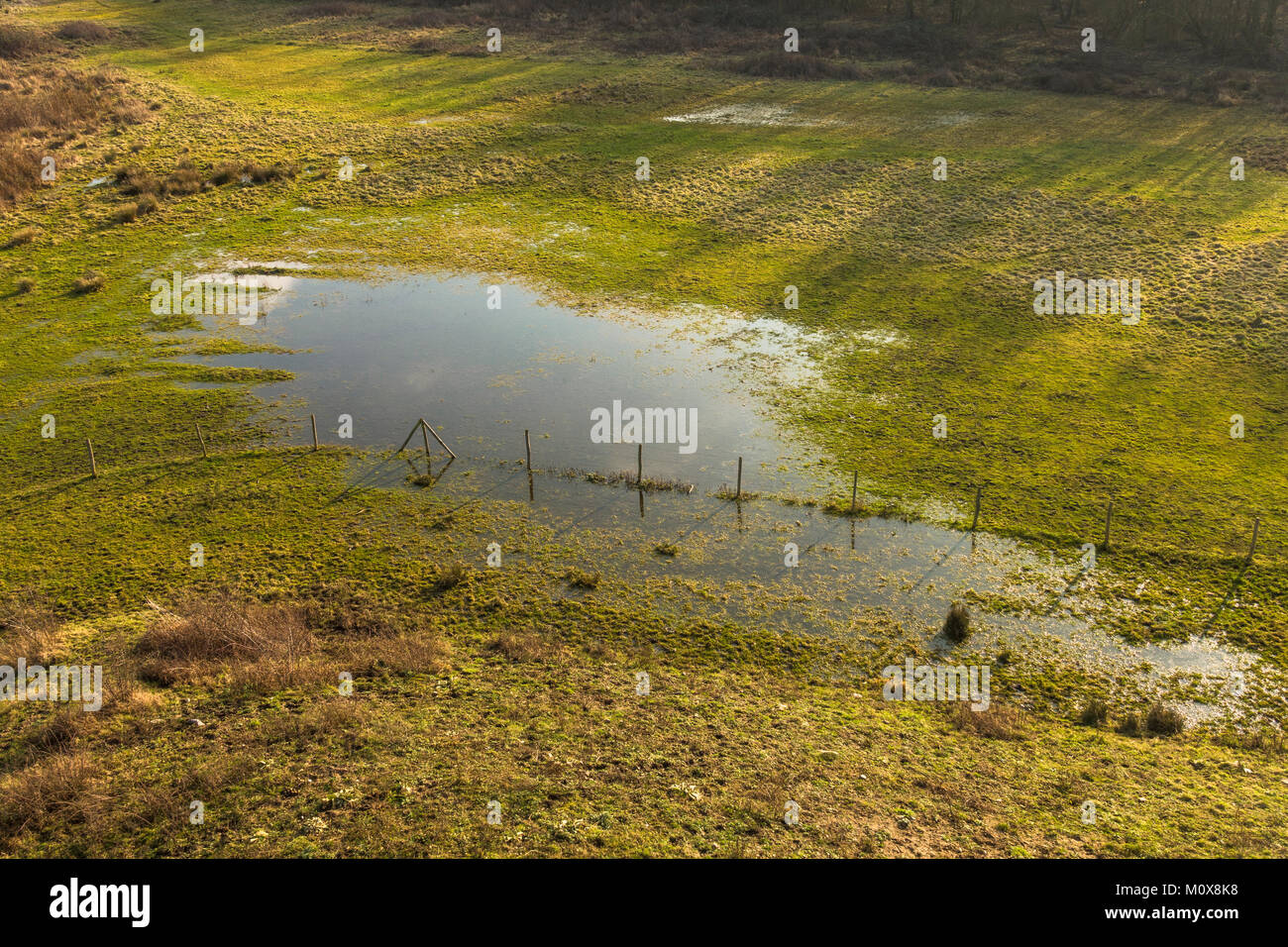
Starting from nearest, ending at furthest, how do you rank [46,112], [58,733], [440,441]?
[58,733] → [440,441] → [46,112]

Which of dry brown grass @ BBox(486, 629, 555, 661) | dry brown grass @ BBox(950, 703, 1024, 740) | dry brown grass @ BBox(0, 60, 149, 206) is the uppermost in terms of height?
dry brown grass @ BBox(0, 60, 149, 206)

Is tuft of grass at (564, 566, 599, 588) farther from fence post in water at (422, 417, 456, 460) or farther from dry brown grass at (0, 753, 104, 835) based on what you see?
dry brown grass at (0, 753, 104, 835)

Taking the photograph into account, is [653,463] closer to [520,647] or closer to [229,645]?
[520,647]

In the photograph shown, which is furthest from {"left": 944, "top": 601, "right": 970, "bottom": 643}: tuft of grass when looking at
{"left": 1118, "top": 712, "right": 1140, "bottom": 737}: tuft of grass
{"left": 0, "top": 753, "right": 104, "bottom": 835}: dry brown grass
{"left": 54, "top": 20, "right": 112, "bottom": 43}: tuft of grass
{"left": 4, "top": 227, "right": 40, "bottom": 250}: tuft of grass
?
{"left": 54, "top": 20, "right": 112, "bottom": 43}: tuft of grass

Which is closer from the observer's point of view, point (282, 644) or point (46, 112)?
point (282, 644)

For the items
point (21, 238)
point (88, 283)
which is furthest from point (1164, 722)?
point (21, 238)

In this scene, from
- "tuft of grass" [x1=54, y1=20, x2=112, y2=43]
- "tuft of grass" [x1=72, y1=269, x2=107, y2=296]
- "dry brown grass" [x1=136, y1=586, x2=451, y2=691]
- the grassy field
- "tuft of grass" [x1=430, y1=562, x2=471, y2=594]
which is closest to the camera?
the grassy field

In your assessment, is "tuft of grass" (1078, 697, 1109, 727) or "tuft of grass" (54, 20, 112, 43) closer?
"tuft of grass" (1078, 697, 1109, 727)

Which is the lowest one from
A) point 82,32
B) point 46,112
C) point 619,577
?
point 619,577

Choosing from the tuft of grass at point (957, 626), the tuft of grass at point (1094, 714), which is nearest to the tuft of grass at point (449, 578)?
the tuft of grass at point (957, 626)

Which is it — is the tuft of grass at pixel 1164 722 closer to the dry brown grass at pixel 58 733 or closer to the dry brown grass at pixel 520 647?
the dry brown grass at pixel 520 647

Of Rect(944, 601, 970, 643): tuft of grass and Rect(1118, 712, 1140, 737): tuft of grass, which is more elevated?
Rect(944, 601, 970, 643): tuft of grass
